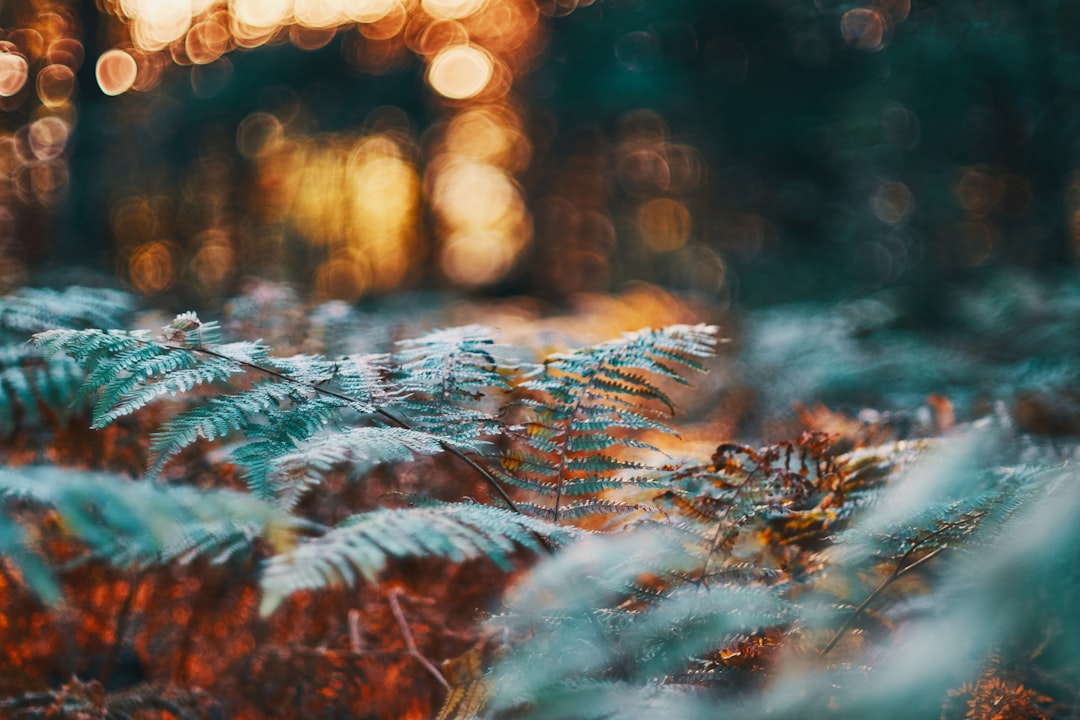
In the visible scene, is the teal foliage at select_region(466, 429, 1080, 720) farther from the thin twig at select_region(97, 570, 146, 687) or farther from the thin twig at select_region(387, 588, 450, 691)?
the thin twig at select_region(97, 570, 146, 687)

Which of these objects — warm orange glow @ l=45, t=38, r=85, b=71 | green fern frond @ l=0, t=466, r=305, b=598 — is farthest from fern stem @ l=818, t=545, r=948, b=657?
warm orange glow @ l=45, t=38, r=85, b=71

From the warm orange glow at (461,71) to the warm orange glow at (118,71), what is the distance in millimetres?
2995

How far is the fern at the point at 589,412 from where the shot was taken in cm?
91

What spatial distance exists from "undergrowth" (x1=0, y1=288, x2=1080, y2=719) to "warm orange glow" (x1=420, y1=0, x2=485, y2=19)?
27.2 ft

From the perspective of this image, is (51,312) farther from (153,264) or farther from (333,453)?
(153,264)

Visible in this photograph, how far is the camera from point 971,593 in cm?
60

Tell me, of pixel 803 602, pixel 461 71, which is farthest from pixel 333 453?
pixel 461 71

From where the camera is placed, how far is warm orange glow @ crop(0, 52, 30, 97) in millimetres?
5363

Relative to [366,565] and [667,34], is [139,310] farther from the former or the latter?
[667,34]

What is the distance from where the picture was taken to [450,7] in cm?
884

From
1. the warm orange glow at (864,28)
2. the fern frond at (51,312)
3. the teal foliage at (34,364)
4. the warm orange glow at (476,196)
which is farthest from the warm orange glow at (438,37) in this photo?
the teal foliage at (34,364)

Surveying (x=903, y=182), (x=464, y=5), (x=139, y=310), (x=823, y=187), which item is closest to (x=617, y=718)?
(x=139, y=310)

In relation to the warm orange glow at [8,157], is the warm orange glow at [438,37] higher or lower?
higher

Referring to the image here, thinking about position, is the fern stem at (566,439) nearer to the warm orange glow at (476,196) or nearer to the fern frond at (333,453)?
the fern frond at (333,453)
